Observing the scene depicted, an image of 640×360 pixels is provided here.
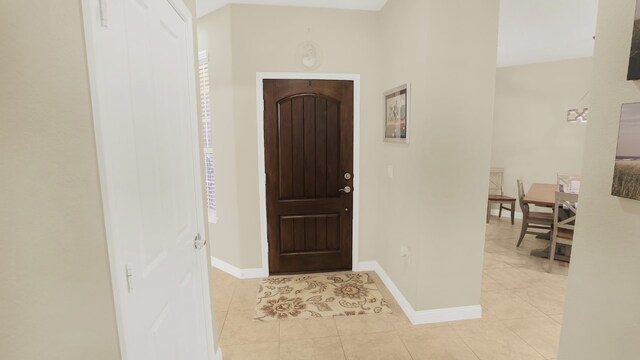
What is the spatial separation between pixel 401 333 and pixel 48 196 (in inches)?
96.3

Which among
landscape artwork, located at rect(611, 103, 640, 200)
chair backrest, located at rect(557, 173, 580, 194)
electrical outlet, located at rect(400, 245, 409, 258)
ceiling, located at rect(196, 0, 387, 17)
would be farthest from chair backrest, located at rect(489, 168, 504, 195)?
landscape artwork, located at rect(611, 103, 640, 200)

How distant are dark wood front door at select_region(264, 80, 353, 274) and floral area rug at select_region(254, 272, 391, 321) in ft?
0.63

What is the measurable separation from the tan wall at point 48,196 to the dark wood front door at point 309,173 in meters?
2.46

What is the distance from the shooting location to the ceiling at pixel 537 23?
3055 mm

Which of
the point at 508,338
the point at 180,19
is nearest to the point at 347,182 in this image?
the point at 508,338

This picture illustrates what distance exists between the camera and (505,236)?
4781mm

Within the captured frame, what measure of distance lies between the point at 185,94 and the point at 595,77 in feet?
5.80

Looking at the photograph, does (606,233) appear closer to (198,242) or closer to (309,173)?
(198,242)

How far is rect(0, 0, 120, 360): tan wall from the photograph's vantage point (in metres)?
0.60

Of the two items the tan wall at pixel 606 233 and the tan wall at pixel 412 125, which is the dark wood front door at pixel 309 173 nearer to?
the tan wall at pixel 412 125

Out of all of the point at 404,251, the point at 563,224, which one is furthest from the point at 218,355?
the point at 563,224

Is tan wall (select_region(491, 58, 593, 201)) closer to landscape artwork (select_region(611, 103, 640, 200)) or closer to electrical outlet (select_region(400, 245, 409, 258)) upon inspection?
electrical outlet (select_region(400, 245, 409, 258))

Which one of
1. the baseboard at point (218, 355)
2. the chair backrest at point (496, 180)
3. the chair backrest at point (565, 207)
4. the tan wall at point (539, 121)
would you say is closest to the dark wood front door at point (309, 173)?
the baseboard at point (218, 355)

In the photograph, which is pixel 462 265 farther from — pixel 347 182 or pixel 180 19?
pixel 180 19
